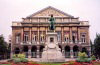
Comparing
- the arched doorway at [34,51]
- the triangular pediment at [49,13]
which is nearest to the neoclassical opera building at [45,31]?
the arched doorway at [34,51]

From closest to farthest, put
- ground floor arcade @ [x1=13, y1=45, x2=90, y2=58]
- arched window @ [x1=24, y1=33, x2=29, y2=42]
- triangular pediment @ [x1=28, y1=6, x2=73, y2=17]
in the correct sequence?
ground floor arcade @ [x1=13, y1=45, x2=90, y2=58] < arched window @ [x1=24, y1=33, x2=29, y2=42] < triangular pediment @ [x1=28, y1=6, x2=73, y2=17]

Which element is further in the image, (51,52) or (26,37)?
(26,37)

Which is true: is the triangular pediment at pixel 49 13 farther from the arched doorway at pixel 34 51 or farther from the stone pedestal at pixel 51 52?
the stone pedestal at pixel 51 52

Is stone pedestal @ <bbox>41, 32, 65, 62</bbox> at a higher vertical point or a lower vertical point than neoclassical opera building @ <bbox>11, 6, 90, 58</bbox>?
lower

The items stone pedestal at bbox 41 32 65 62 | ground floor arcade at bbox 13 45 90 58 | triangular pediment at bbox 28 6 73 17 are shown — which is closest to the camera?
stone pedestal at bbox 41 32 65 62

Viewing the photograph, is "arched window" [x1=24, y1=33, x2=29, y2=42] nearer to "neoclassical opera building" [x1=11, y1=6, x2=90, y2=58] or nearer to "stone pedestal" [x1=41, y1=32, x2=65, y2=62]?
"neoclassical opera building" [x1=11, y1=6, x2=90, y2=58]

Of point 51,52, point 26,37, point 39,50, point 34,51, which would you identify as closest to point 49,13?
point 26,37

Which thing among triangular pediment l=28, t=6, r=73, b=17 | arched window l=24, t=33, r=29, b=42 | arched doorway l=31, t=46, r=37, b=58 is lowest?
arched doorway l=31, t=46, r=37, b=58

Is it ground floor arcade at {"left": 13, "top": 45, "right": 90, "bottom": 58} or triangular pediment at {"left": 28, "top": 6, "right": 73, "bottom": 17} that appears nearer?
ground floor arcade at {"left": 13, "top": 45, "right": 90, "bottom": 58}

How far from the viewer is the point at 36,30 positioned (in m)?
50.8

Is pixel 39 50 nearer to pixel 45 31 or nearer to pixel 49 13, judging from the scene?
pixel 45 31

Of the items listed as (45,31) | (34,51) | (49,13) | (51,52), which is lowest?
(34,51)

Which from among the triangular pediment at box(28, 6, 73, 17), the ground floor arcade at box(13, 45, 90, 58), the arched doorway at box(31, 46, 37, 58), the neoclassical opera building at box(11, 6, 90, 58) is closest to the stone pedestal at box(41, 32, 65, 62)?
the ground floor arcade at box(13, 45, 90, 58)

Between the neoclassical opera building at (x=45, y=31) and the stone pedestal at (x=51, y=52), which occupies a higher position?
the neoclassical opera building at (x=45, y=31)
